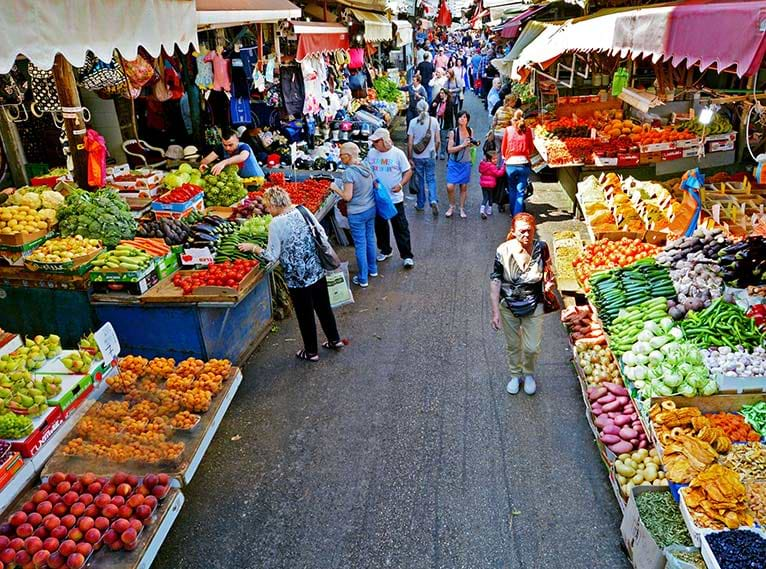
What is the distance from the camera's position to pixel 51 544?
3.21 m

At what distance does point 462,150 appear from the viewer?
978 cm

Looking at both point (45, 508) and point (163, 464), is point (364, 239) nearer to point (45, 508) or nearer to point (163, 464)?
point (163, 464)

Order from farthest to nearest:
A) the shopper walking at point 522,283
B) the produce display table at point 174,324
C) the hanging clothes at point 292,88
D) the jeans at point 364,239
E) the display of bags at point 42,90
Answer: the hanging clothes at point 292,88, the jeans at point 364,239, the display of bags at point 42,90, the produce display table at point 174,324, the shopper walking at point 522,283

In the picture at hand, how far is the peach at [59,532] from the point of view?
330 cm

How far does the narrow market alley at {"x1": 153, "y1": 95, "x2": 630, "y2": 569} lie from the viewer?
3830 millimetres

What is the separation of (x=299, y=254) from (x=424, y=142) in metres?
4.98

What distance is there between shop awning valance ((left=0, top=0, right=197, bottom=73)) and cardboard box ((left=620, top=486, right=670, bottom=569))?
4673mm

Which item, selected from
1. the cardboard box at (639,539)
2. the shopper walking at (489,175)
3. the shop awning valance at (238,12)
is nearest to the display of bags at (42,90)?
the shop awning valance at (238,12)

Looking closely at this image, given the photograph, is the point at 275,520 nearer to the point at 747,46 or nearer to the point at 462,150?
the point at 747,46

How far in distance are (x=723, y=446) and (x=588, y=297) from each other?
2.54 metres

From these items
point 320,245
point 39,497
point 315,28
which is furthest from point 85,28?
point 315,28

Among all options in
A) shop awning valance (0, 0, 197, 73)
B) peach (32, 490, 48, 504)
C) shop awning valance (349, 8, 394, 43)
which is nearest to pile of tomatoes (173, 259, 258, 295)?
shop awning valance (0, 0, 197, 73)

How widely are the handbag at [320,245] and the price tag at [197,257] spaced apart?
4.00 ft

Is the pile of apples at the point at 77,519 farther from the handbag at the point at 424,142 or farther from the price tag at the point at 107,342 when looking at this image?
the handbag at the point at 424,142
